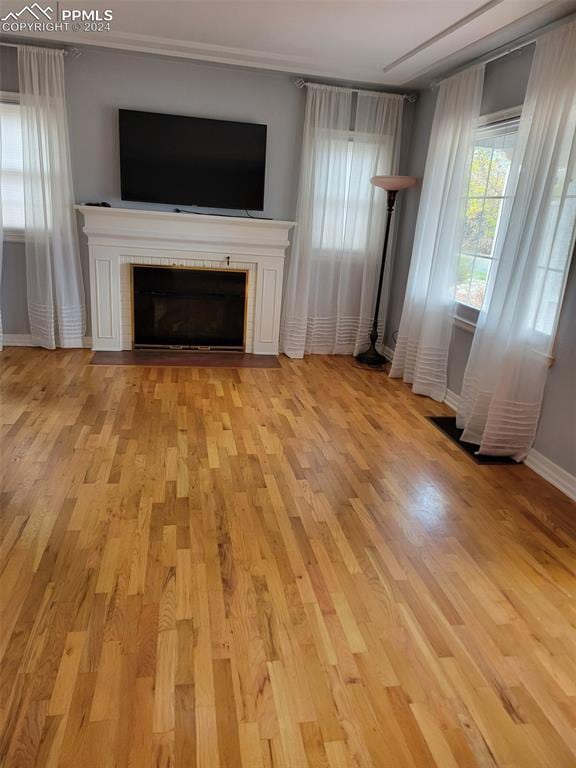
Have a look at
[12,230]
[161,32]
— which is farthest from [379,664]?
[12,230]

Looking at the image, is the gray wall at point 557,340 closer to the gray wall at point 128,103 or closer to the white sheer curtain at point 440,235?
the white sheer curtain at point 440,235

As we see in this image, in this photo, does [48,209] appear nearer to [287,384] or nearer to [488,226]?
[287,384]

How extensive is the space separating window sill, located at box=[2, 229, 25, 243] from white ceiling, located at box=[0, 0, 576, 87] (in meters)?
1.50

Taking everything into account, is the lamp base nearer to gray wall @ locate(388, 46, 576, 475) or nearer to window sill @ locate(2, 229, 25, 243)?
gray wall @ locate(388, 46, 576, 475)

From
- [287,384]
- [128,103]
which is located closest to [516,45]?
[287,384]

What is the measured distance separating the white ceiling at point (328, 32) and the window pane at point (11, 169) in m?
0.67

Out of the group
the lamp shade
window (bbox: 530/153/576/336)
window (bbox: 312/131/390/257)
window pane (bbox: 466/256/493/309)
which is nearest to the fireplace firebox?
window (bbox: 312/131/390/257)

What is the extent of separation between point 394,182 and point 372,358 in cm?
161

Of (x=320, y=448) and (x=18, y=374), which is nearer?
(x=320, y=448)

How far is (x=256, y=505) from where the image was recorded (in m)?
2.58

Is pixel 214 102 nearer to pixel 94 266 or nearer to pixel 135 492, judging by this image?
pixel 94 266

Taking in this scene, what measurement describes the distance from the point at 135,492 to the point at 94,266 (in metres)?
2.77

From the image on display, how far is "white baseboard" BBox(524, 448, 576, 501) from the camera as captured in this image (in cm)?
292

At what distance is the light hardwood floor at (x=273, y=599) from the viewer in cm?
146
